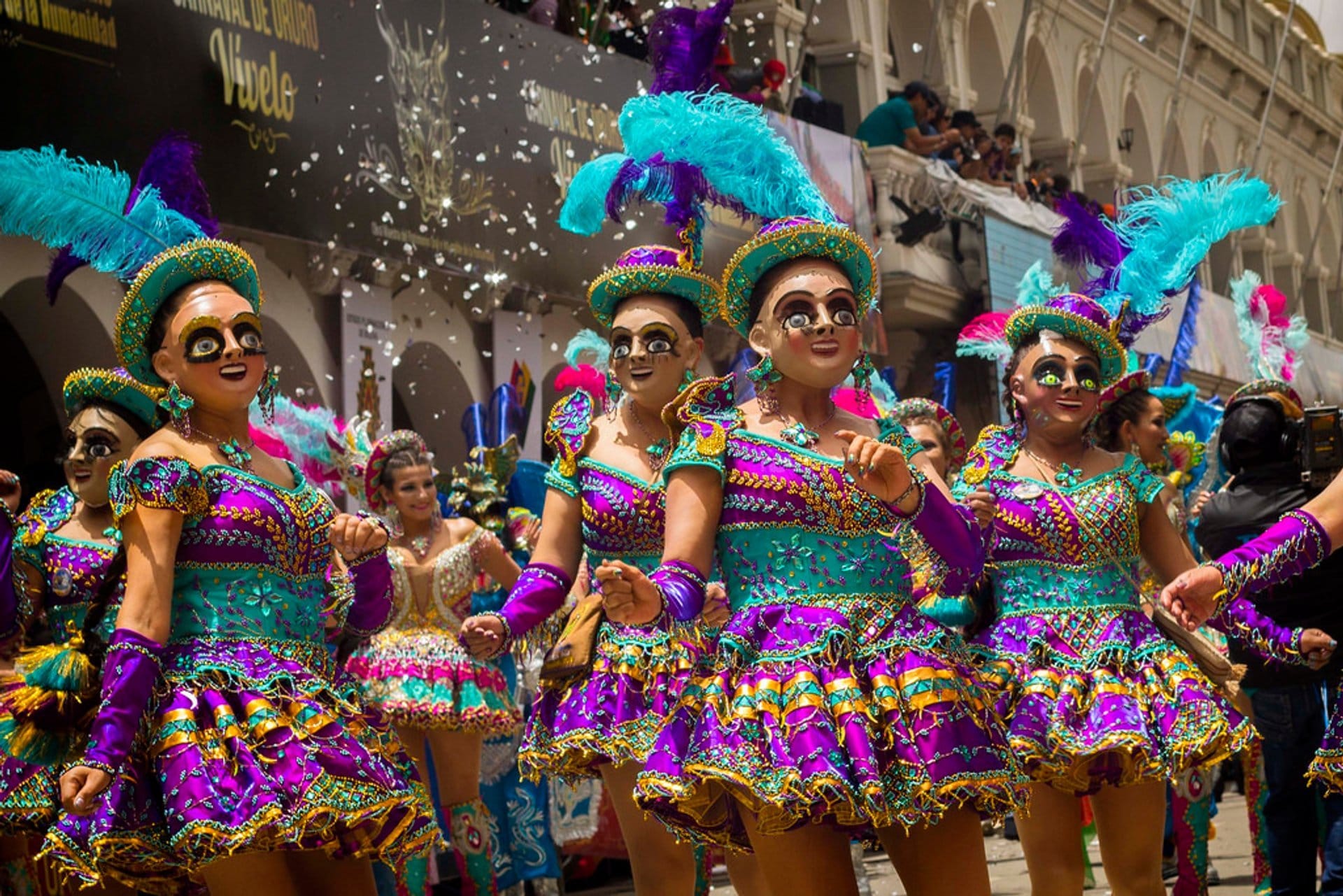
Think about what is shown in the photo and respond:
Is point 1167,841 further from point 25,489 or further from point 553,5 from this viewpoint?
point 553,5

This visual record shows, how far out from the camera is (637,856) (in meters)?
5.16

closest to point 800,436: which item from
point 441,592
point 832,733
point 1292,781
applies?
point 832,733

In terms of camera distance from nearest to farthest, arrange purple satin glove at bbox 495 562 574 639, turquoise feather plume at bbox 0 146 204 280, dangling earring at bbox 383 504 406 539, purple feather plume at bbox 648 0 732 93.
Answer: turquoise feather plume at bbox 0 146 204 280, purple satin glove at bbox 495 562 574 639, purple feather plume at bbox 648 0 732 93, dangling earring at bbox 383 504 406 539

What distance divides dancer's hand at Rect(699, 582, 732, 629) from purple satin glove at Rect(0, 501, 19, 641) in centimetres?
195

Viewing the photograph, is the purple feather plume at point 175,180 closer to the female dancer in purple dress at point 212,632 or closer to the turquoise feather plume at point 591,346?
the female dancer in purple dress at point 212,632

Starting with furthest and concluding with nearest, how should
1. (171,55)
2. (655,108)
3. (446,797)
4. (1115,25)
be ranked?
1. (1115,25)
2. (171,55)
3. (446,797)
4. (655,108)

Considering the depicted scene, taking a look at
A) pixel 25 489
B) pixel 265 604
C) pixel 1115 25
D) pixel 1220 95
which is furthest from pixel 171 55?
pixel 1220 95

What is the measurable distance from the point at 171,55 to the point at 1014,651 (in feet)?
18.9

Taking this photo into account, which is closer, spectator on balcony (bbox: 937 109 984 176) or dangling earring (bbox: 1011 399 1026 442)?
dangling earring (bbox: 1011 399 1026 442)

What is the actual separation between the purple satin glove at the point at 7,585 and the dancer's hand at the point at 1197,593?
314cm

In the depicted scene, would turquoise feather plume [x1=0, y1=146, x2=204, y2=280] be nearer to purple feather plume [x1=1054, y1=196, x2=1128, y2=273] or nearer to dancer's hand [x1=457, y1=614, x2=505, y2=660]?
dancer's hand [x1=457, y1=614, x2=505, y2=660]

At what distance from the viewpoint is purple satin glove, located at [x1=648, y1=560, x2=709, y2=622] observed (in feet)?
12.8

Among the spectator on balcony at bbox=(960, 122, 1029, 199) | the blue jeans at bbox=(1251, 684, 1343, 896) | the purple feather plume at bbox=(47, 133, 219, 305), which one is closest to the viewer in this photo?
the purple feather plume at bbox=(47, 133, 219, 305)

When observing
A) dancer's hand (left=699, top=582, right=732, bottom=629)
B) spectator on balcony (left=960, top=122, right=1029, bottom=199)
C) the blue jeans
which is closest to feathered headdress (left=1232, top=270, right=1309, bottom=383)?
the blue jeans
